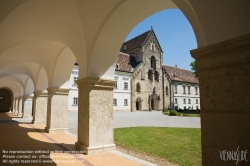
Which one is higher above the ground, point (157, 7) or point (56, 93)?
point (157, 7)

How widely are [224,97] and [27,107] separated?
1989 cm

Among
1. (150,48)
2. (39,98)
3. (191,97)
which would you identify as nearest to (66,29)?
(39,98)

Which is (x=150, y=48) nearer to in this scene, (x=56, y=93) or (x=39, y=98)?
(x=39, y=98)

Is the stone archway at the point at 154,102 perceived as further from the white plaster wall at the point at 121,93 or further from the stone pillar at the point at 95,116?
the stone pillar at the point at 95,116

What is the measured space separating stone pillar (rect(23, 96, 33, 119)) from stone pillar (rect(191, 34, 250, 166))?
19.4 m

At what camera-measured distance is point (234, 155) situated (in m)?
1.99

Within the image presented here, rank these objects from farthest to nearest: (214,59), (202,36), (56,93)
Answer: (56,93) < (202,36) < (214,59)

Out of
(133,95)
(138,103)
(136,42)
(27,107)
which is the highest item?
(136,42)

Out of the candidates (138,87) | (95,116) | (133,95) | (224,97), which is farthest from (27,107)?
(138,87)

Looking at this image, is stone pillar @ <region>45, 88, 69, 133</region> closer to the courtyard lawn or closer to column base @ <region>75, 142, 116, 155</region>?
the courtyard lawn

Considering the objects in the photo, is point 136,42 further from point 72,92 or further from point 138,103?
point 72,92

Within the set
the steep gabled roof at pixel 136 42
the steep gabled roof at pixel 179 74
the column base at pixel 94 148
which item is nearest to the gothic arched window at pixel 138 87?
the steep gabled roof at pixel 136 42

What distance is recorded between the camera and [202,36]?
2438 mm

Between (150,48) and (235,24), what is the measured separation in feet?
115
